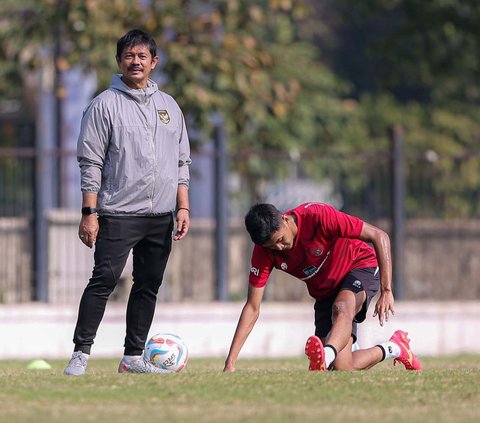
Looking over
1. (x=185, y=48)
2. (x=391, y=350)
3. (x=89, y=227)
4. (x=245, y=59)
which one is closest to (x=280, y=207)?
(x=245, y=59)

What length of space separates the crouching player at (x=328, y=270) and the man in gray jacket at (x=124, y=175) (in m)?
0.65

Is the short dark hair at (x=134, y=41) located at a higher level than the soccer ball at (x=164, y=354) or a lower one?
higher

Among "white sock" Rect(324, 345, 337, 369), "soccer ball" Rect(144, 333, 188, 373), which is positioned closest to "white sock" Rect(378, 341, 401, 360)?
"white sock" Rect(324, 345, 337, 369)

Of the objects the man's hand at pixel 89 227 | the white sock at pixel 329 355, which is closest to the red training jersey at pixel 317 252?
the white sock at pixel 329 355

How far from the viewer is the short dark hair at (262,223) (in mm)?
8797

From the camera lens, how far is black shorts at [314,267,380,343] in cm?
954

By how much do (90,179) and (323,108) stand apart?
20.9 metres

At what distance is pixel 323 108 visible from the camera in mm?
29250

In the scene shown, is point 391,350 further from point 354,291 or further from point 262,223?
point 262,223

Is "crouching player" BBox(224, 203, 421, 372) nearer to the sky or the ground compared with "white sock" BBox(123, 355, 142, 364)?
nearer to the sky

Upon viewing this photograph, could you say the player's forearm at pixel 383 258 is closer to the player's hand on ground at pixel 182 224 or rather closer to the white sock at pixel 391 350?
the white sock at pixel 391 350

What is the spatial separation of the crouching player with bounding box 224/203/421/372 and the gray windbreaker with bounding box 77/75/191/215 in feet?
2.16

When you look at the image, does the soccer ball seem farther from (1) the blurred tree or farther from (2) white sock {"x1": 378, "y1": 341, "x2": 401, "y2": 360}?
(1) the blurred tree

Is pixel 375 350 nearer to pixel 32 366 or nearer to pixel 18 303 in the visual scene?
pixel 32 366
